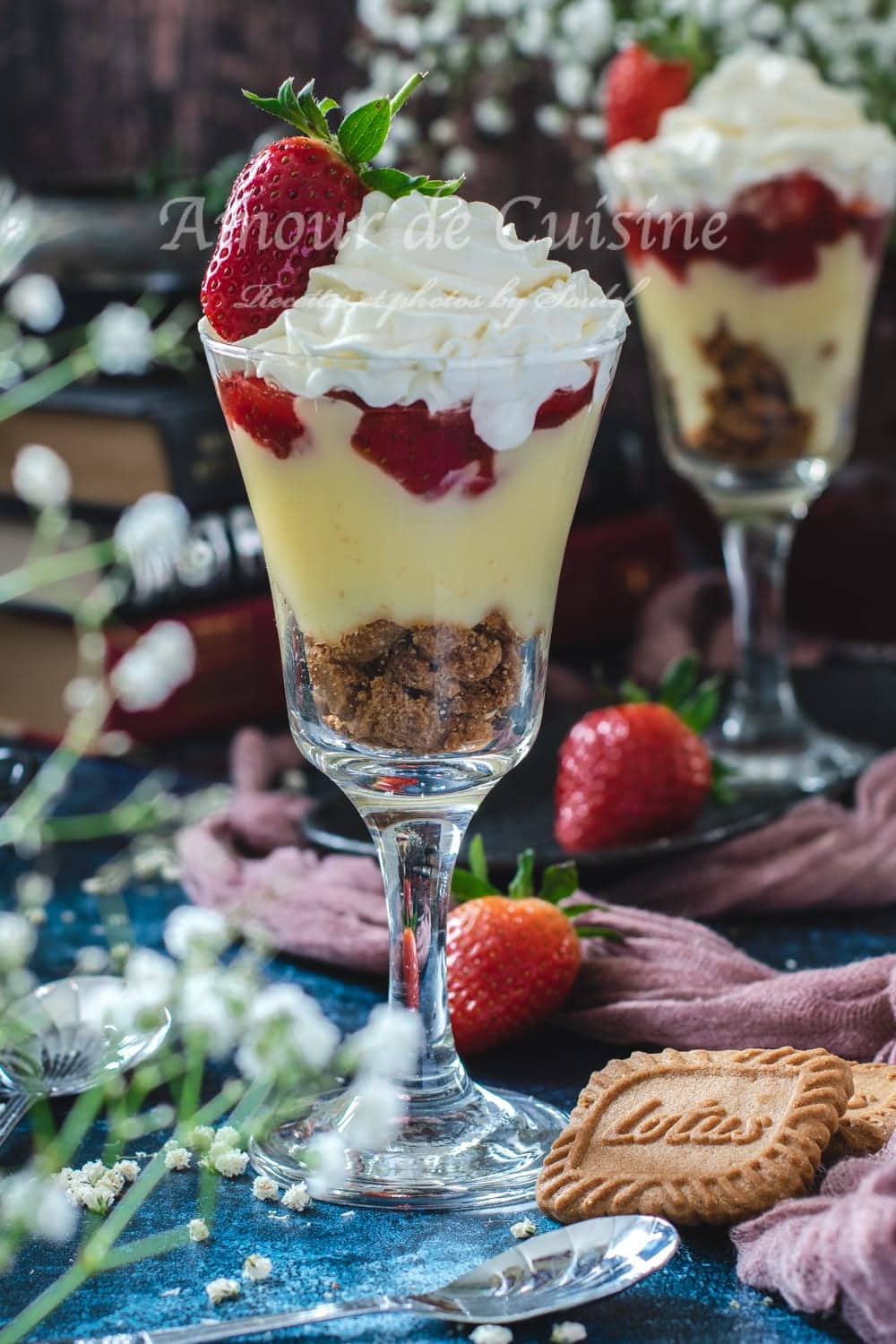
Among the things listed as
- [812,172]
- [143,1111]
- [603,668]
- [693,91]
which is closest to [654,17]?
[693,91]

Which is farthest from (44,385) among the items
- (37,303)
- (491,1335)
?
(491,1335)

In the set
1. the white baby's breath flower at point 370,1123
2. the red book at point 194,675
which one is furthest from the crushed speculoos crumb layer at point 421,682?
the red book at point 194,675

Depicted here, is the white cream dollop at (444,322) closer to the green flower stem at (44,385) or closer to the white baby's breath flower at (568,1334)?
the white baby's breath flower at (568,1334)

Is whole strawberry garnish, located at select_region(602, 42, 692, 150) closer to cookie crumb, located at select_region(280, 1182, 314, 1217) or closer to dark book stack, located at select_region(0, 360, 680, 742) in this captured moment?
dark book stack, located at select_region(0, 360, 680, 742)

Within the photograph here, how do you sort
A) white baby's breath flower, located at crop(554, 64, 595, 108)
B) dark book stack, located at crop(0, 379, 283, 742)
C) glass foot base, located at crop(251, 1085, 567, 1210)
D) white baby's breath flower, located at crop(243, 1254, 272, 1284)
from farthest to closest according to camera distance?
1. white baby's breath flower, located at crop(554, 64, 595, 108)
2. dark book stack, located at crop(0, 379, 283, 742)
3. glass foot base, located at crop(251, 1085, 567, 1210)
4. white baby's breath flower, located at crop(243, 1254, 272, 1284)

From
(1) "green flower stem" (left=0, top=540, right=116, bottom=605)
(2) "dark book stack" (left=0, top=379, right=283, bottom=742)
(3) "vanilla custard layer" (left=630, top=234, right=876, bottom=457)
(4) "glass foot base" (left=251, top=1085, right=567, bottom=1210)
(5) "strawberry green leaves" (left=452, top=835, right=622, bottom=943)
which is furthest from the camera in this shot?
(2) "dark book stack" (left=0, top=379, right=283, bottom=742)

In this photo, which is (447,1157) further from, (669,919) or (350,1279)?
(669,919)

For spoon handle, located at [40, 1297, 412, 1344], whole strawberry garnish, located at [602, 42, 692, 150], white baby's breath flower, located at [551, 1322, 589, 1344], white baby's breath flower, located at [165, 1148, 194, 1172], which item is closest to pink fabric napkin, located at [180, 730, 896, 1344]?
white baby's breath flower, located at [551, 1322, 589, 1344]
